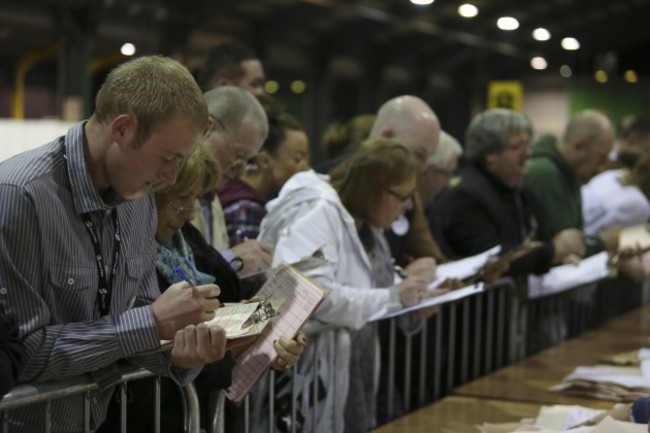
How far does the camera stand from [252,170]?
4324mm

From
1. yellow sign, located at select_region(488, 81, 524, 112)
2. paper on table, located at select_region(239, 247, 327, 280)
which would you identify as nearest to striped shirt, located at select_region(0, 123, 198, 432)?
paper on table, located at select_region(239, 247, 327, 280)

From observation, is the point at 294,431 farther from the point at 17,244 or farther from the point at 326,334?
the point at 17,244

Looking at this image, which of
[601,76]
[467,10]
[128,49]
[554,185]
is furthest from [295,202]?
[601,76]

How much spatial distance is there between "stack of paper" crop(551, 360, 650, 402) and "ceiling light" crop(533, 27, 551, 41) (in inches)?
489

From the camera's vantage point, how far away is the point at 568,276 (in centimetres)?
588

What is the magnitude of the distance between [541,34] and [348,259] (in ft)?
44.2

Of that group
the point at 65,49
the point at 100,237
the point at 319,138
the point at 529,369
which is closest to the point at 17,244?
the point at 100,237

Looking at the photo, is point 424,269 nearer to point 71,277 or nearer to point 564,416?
point 564,416

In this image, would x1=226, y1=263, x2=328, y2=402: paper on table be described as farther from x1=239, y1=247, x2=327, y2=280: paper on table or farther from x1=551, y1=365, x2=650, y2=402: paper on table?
x1=551, y1=365, x2=650, y2=402: paper on table

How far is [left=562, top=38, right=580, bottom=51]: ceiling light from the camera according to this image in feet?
57.2

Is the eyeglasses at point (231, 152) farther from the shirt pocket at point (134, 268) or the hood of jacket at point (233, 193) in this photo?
the shirt pocket at point (134, 268)

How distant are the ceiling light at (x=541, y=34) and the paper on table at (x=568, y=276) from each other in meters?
10.6

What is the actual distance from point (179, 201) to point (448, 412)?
1423 mm

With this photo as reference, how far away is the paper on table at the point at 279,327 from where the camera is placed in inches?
113
